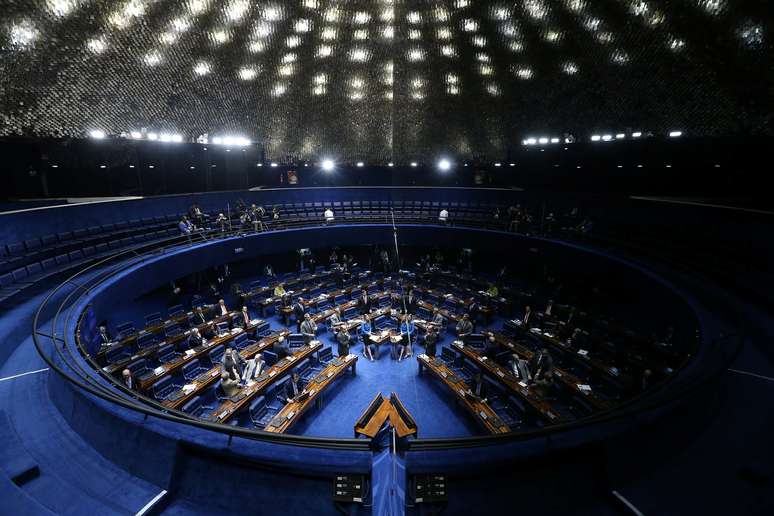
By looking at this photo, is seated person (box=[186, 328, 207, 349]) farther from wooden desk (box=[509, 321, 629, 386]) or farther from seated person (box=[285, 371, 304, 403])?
wooden desk (box=[509, 321, 629, 386])

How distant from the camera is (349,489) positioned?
10.8 feet

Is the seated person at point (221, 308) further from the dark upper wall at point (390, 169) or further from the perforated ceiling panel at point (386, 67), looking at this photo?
the perforated ceiling panel at point (386, 67)

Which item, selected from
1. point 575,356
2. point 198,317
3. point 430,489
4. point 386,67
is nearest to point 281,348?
point 198,317

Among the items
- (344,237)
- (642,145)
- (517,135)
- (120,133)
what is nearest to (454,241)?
(344,237)

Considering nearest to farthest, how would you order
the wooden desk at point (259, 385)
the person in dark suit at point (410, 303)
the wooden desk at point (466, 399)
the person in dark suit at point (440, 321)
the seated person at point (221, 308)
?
the wooden desk at point (466, 399) < the wooden desk at point (259, 385) < the person in dark suit at point (440, 321) < the seated person at point (221, 308) < the person in dark suit at point (410, 303)

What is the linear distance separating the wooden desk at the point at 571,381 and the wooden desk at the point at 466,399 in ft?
6.98

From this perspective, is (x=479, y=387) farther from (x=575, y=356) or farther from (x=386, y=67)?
(x=386, y=67)

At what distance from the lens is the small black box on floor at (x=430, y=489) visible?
3.20 m

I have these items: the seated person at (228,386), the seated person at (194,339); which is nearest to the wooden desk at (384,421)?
the seated person at (228,386)

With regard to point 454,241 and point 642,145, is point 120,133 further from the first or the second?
point 642,145

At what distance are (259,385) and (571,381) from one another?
773 cm

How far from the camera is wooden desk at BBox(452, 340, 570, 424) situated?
7090 mm

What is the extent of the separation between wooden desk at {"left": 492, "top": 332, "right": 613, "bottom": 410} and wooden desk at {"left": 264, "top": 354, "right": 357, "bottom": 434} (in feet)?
15.4

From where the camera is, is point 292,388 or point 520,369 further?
point 520,369
